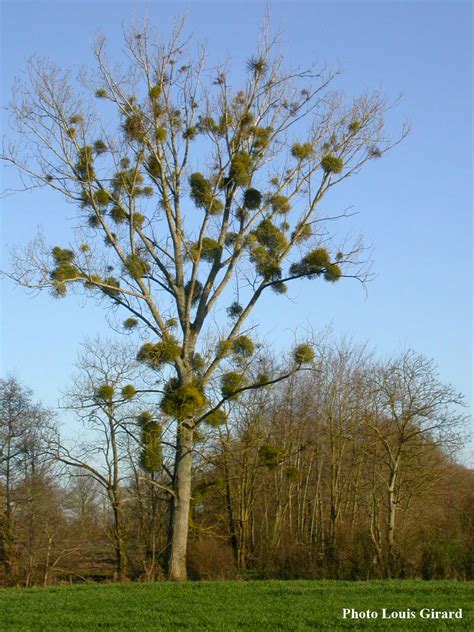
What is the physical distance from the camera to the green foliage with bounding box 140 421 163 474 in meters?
13.9

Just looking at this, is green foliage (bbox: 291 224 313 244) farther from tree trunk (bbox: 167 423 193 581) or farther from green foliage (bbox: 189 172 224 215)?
tree trunk (bbox: 167 423 193 581)

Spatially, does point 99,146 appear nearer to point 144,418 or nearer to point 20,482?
point 144,418

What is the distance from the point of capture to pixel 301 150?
54.4 feet

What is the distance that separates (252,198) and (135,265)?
116 inches

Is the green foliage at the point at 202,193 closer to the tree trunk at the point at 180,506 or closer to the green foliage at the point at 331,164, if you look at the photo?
the green foliage at the point at 331,164

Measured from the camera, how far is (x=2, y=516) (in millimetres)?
29000

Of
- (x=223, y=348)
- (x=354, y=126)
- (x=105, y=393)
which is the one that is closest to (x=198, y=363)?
(x=223, y=348)

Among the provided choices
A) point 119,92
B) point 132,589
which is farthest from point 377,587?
point 119,92

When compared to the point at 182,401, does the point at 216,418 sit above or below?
below

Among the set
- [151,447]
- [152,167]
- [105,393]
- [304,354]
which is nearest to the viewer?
[105,393]

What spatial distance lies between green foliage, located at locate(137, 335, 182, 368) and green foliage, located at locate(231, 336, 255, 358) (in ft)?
4.07

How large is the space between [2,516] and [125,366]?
8.24 metres

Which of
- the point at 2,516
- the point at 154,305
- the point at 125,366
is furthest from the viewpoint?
the point at 2,516

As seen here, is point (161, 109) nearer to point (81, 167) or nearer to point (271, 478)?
point (81, 167)
